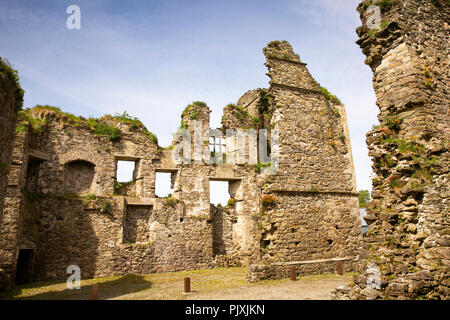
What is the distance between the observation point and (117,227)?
13898 mm

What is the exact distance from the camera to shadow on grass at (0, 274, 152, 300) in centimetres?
898

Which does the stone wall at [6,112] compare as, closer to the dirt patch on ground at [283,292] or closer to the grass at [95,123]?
the grass at [95,123]

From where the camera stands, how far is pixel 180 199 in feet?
49.9

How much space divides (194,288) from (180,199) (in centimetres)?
593

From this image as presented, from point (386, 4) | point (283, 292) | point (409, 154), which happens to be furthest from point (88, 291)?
point (386, 4)

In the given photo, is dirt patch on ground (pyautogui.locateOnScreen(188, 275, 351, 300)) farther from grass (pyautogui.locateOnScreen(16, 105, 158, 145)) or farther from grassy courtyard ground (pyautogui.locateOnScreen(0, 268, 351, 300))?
grass (pyautogui.locateOnScreen(16, 105, 158, 145))

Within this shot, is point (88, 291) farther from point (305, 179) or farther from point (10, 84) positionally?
point (305, 179)

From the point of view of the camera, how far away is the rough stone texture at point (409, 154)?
5527 millimetres

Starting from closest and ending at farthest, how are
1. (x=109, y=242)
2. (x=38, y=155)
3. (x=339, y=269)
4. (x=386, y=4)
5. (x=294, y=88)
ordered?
1. (x=386, y=4)
2. (x=339, y=269)
3. (x=38, y=155)
4. (x=109, y=242)
5. (x=294, y=88)

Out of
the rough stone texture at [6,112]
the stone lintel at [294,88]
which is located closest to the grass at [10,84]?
the rough stone texture at [6,112]

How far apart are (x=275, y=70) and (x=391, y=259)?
10.4 meters

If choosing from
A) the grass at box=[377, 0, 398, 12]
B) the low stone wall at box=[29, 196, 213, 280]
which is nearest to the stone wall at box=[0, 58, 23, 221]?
the low stone wall at box=[29, 196, 213, 280]
